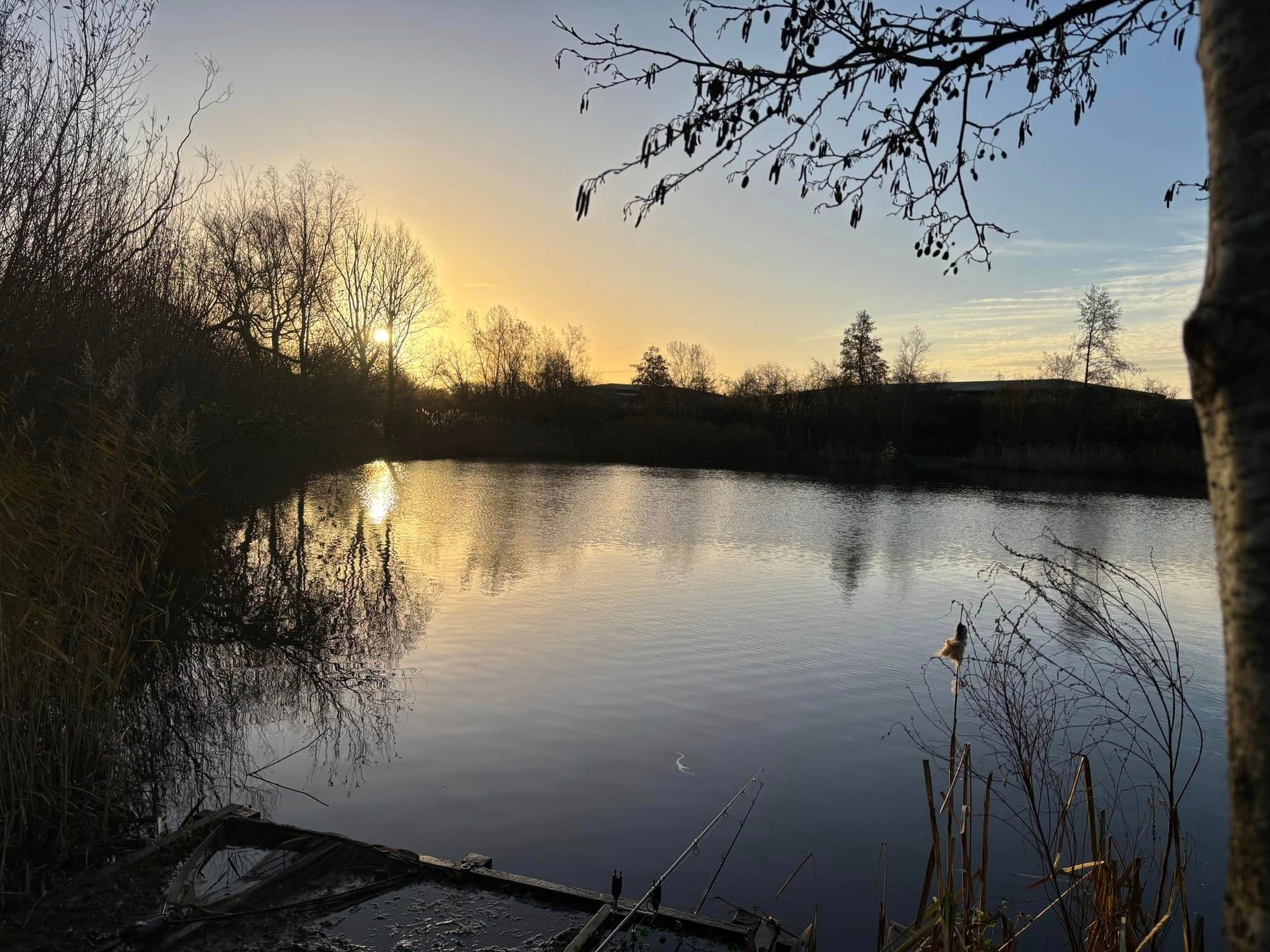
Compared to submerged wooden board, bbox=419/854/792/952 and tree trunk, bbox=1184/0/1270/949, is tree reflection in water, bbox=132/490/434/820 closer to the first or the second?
submerged wooden board, bbox=419/854/792/952

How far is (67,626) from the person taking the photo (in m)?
4.43

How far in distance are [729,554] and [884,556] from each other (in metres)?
2.64

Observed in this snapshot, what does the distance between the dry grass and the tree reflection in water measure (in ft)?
2.39

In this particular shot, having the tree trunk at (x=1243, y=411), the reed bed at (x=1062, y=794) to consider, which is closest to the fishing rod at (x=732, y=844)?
the reed bed at (x=1062, y=794)

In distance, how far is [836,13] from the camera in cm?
311

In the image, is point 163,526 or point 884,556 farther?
point 884,556

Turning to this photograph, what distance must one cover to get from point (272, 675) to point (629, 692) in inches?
120

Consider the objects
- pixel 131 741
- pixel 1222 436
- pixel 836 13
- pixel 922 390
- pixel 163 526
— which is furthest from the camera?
pixel 922 390

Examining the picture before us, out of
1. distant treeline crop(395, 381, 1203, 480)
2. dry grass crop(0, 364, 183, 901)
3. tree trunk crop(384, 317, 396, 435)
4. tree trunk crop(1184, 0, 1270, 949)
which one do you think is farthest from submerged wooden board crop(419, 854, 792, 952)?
tree trunk crop(384, 317, 396, 435)

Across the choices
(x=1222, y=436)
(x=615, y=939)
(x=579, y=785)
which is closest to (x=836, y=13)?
(x=1222, y=436)

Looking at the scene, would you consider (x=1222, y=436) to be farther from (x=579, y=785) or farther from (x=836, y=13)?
(x=579, y=785)

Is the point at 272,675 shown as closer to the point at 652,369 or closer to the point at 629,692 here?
the point at 629,692

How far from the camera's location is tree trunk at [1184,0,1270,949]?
103cm

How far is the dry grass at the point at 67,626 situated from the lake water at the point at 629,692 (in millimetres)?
1020
